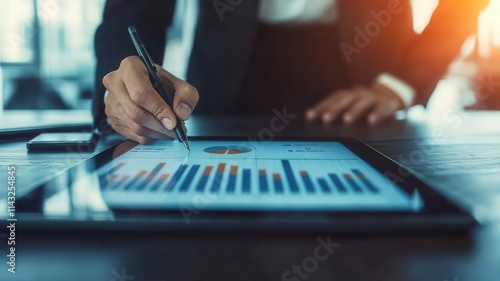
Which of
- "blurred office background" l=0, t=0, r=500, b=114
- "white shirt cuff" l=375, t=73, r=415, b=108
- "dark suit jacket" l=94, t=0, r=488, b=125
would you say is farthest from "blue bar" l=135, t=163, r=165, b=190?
"blurred office background" l=0, t=0, r=500, b=114

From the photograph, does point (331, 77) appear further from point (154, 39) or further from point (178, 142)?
point (178, 142)

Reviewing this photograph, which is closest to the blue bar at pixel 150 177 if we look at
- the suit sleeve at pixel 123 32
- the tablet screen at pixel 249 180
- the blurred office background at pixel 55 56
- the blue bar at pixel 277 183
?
the tablet screen at pixel 249 180

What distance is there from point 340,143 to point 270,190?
289mm

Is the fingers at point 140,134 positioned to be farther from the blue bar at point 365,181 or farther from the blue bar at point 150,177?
the blue bar at point 365,181

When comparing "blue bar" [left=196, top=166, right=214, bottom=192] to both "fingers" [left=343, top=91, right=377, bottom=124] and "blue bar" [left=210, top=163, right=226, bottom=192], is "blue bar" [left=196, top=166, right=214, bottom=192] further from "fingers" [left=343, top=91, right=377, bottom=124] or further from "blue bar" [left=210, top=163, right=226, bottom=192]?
"fingers" [left=343, top=91, right=377, bottom=124]

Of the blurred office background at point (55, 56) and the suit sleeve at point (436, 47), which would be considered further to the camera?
the blurred office background at point (55, 56)

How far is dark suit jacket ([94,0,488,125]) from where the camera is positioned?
968 millimetres

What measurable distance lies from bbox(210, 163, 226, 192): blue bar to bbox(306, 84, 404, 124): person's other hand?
51 centimetres

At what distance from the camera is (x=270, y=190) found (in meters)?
0.35

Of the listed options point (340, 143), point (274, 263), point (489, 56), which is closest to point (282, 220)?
point (274, 263)

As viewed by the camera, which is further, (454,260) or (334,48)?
(334,48)

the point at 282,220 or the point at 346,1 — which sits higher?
the point at 346,1

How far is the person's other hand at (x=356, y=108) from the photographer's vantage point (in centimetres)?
92

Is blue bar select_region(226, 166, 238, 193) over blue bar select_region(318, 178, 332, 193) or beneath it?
beneath
